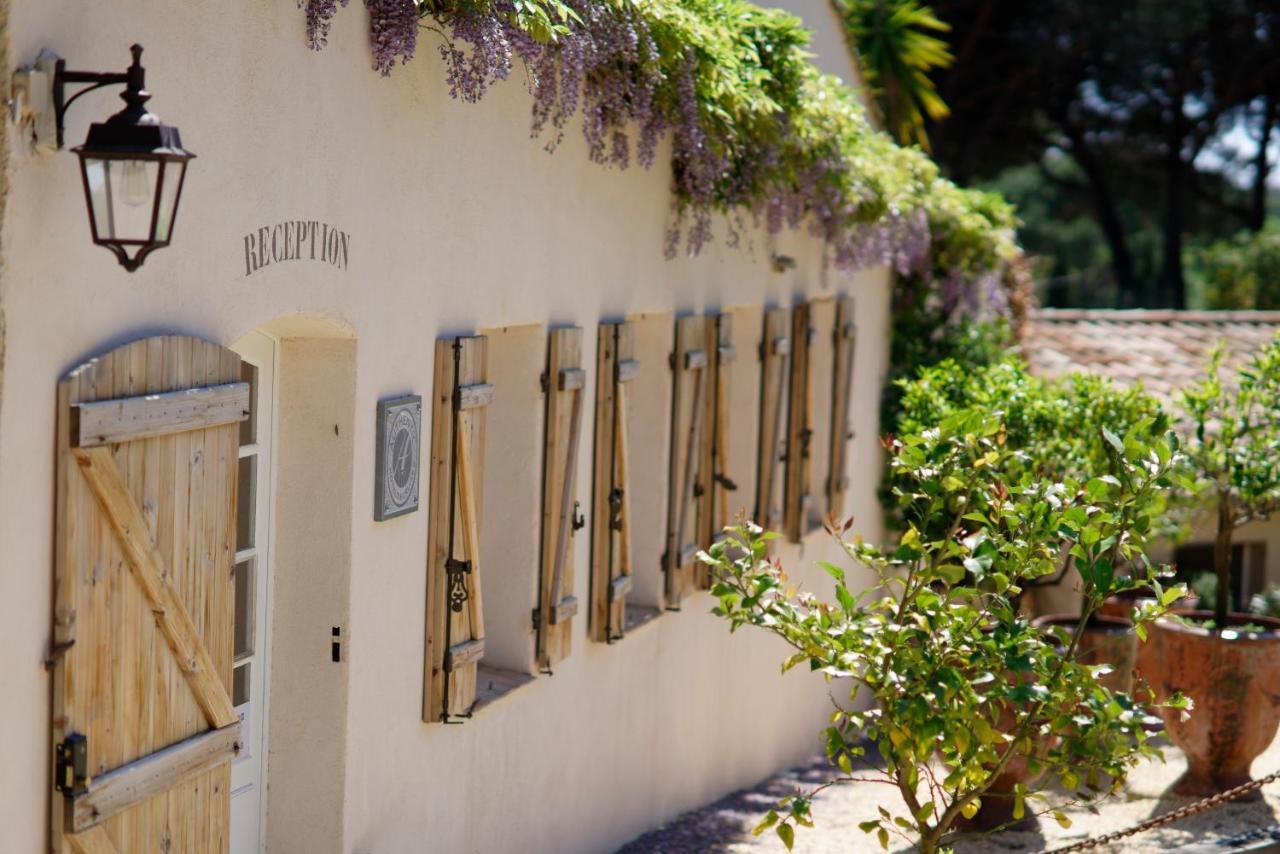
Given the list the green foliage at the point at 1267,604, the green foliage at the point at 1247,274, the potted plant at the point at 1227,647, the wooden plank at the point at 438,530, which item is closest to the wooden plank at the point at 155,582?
the wooden plank at the point at 438,530

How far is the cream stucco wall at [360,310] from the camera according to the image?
3387mm

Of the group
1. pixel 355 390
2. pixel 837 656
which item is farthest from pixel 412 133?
pixel 837 656

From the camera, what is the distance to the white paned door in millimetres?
4680

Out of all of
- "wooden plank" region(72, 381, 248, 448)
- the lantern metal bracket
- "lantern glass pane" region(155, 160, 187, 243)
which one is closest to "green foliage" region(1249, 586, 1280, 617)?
"wooden plank" region(72, 381, 248, 448)

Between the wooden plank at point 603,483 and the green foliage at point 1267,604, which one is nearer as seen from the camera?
the wooden plank at point 603,483

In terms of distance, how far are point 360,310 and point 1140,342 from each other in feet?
34.7

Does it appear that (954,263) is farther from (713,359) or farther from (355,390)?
(355,390)

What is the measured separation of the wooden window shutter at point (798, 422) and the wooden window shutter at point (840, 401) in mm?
669

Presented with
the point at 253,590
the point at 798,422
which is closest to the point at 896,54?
the point at 798,422

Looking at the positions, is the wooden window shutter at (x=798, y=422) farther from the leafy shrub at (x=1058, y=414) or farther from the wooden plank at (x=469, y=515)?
the wooden plank at (x=469, y=515)

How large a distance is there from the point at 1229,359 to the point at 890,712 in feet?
33.4

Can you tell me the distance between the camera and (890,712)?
4.46 m

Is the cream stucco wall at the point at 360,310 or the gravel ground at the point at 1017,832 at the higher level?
the cream stucco wall at the point at 360,310

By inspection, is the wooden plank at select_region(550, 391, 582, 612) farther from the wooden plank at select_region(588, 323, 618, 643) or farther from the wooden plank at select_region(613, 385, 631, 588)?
the wooden plank at select_region(613, 385, 631, 588)
